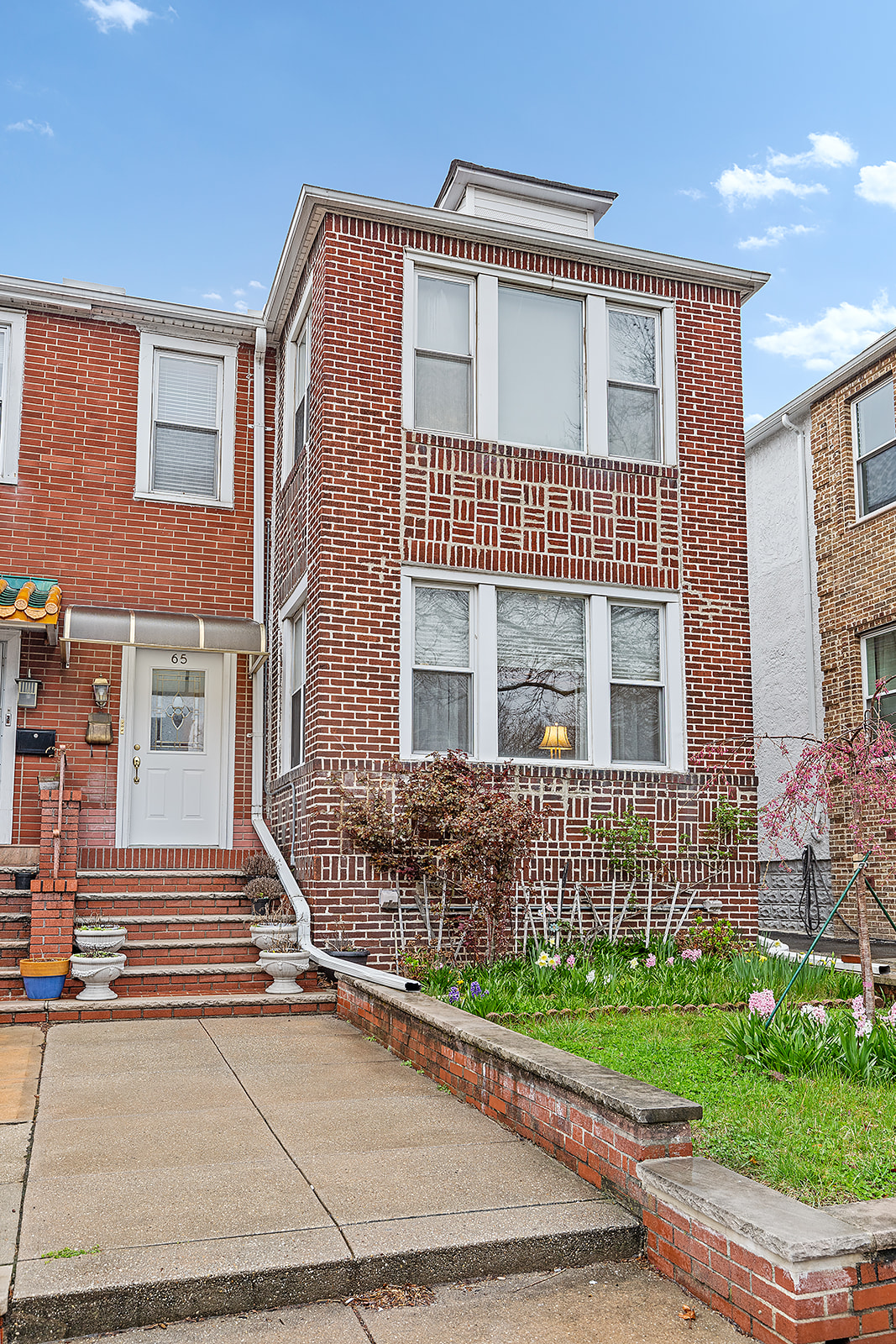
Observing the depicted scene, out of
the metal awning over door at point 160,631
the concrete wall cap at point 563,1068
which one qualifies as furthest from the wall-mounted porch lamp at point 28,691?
the concrete wall cap at point 563,1068

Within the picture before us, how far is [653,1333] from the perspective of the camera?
3170 mm

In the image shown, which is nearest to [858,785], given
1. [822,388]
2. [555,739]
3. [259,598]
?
[555,739]

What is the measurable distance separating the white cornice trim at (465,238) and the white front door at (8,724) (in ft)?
13.7

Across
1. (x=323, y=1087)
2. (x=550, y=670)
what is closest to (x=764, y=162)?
(x=550, y=670)

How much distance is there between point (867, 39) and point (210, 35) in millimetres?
9571

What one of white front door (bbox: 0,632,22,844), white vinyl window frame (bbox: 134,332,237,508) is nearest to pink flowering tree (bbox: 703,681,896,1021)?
white vinyl window frame (bbox: 134,332,237,508)

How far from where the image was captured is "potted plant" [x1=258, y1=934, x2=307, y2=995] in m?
8.05

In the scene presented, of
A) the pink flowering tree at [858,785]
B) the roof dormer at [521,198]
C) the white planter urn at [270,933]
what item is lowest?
the white planter urn at [270,933]

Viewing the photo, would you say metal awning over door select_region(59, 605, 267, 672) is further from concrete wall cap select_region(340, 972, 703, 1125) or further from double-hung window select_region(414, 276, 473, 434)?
concrete wall cap select_region(340, 972, 703, 1125)

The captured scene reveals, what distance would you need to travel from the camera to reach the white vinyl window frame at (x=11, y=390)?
1035cm

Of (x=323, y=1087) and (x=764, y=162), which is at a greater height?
(x=764, y=162)

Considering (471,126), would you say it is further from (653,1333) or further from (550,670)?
(653,1333)

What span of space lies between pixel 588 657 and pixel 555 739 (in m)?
0.89

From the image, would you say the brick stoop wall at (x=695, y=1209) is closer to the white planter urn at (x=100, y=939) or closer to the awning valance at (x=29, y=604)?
the white planter urn at (x=100, y=939)
